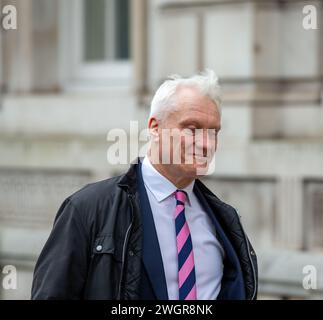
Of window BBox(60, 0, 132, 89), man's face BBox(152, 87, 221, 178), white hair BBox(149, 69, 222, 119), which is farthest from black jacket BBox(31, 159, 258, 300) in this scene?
window BBox(60, 0, 132, 89)

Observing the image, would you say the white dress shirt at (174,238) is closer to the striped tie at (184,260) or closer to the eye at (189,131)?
the striped tie at (184,260)

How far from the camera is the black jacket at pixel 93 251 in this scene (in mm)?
3361

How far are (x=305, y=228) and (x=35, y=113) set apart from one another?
291 centimetres

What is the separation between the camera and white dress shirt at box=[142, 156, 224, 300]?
11.6ft

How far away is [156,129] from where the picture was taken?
3641mm

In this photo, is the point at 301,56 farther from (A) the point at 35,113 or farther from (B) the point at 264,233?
(A) the point at 35,113

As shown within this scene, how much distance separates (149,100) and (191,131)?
5.03 metres

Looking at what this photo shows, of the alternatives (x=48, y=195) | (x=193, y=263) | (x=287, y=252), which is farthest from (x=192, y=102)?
(x=48, y=195)

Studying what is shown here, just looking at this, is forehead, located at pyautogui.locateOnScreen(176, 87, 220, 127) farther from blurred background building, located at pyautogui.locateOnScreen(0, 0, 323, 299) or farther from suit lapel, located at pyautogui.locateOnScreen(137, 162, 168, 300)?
blurred background building, located at pyautogui.locateOnScreen(0, 0, 323, 299)

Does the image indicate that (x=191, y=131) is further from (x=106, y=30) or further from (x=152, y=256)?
(x=106, y=30)

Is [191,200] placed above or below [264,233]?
above
